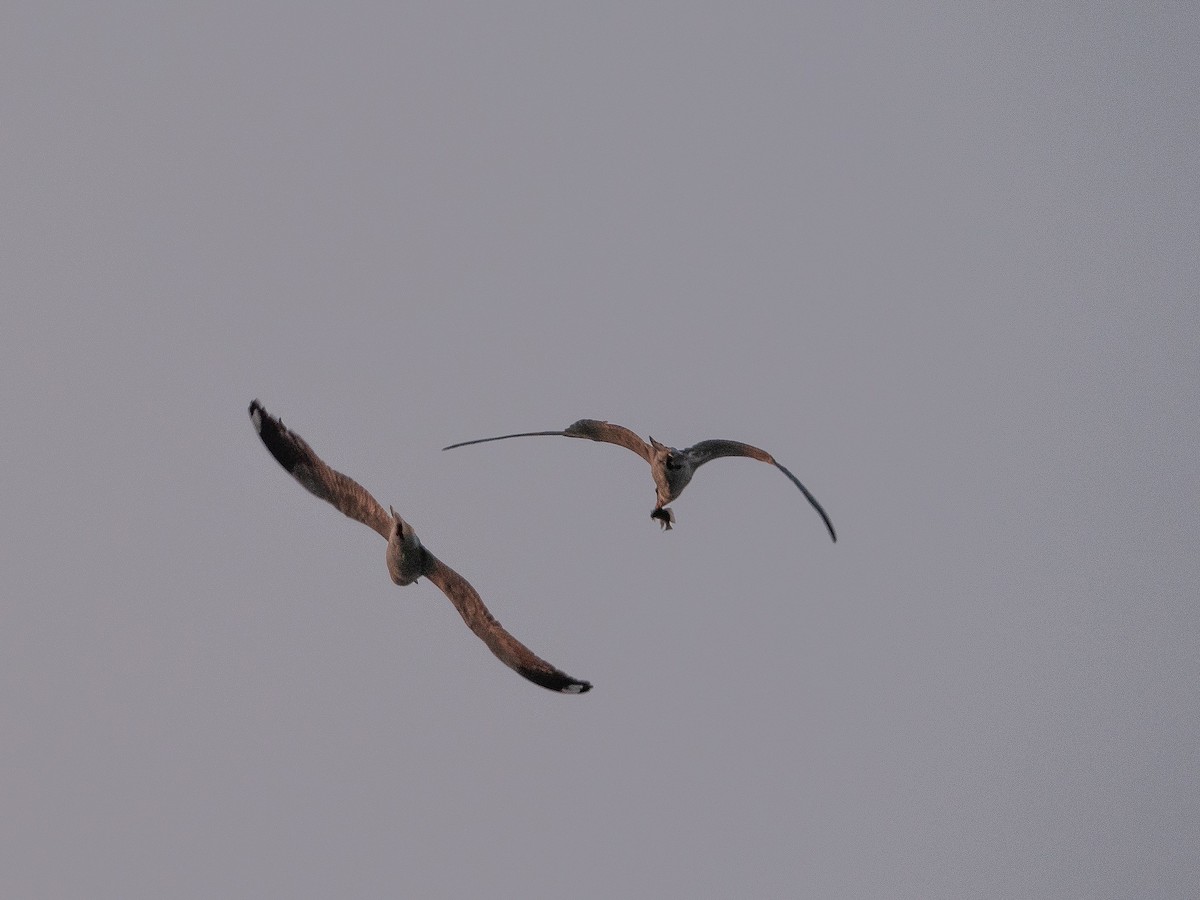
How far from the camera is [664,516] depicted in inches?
590

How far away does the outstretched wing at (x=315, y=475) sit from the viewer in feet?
41.6

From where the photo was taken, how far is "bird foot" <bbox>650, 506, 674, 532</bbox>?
48.9 ft

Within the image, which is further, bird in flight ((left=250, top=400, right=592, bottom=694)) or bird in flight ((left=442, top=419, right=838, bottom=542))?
bird in flight ((left=442, top=419, right=838, bottom=542))

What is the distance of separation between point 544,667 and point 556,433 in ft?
11.9

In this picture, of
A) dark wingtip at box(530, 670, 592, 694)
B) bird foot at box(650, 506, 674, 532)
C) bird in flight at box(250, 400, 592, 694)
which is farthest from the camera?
bird foot at box(650, 506, 674, 532)

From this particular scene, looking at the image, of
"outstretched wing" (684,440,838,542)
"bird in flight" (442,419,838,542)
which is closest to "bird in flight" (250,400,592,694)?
"bird in flight" (442,419,838,542)

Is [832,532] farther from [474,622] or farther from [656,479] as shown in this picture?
[474,622]

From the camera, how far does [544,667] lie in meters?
13.3

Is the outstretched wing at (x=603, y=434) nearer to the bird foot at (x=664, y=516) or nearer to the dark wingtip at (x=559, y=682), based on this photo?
the bird foot at (x=664, y=516)

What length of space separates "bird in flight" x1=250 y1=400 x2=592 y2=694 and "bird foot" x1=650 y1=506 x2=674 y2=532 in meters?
2.74

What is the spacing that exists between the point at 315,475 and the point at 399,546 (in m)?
1.46

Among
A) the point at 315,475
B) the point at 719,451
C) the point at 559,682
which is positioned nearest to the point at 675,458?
the point at 719,451

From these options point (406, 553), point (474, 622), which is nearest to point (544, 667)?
point (474, 622)

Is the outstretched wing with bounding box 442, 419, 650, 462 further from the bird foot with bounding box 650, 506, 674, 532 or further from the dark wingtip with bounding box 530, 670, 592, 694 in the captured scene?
the dark wingtip with bounding box 530, 670, 592, 694
